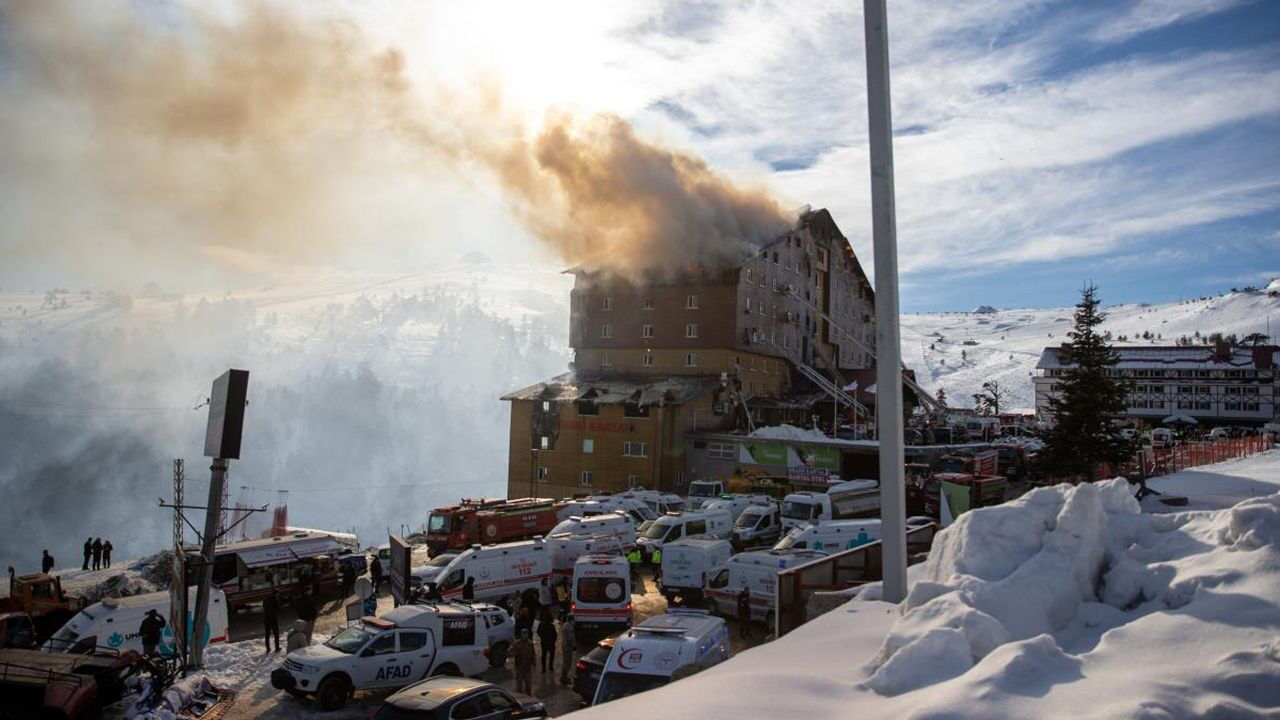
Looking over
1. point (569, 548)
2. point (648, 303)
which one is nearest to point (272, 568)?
point (569, 548)

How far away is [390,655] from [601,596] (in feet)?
17.5

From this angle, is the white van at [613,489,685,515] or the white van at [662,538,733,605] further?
the white van at [613,489,685,515]

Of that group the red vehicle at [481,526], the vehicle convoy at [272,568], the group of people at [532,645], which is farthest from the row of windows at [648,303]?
the group of people at [532,645]

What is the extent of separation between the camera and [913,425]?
5334cm

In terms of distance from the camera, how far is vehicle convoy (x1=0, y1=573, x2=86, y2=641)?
792 inches

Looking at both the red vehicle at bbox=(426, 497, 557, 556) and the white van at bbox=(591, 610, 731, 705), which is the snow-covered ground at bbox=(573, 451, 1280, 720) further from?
the red vehicle at bbox=(426, 497, 557, 556)

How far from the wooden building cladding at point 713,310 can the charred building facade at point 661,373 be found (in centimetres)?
8

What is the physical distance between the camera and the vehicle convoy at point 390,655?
45.6ft

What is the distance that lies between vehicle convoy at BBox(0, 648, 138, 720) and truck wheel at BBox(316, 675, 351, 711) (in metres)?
3.39

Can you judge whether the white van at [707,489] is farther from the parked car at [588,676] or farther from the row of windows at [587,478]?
the parked car at [588,676]

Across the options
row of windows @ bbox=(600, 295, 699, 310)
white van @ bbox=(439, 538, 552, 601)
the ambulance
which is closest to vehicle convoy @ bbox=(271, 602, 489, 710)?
the ambulance

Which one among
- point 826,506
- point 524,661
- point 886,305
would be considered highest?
point 886,305

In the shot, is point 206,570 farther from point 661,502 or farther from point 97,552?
point 97,552

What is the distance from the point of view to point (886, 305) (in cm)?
900
